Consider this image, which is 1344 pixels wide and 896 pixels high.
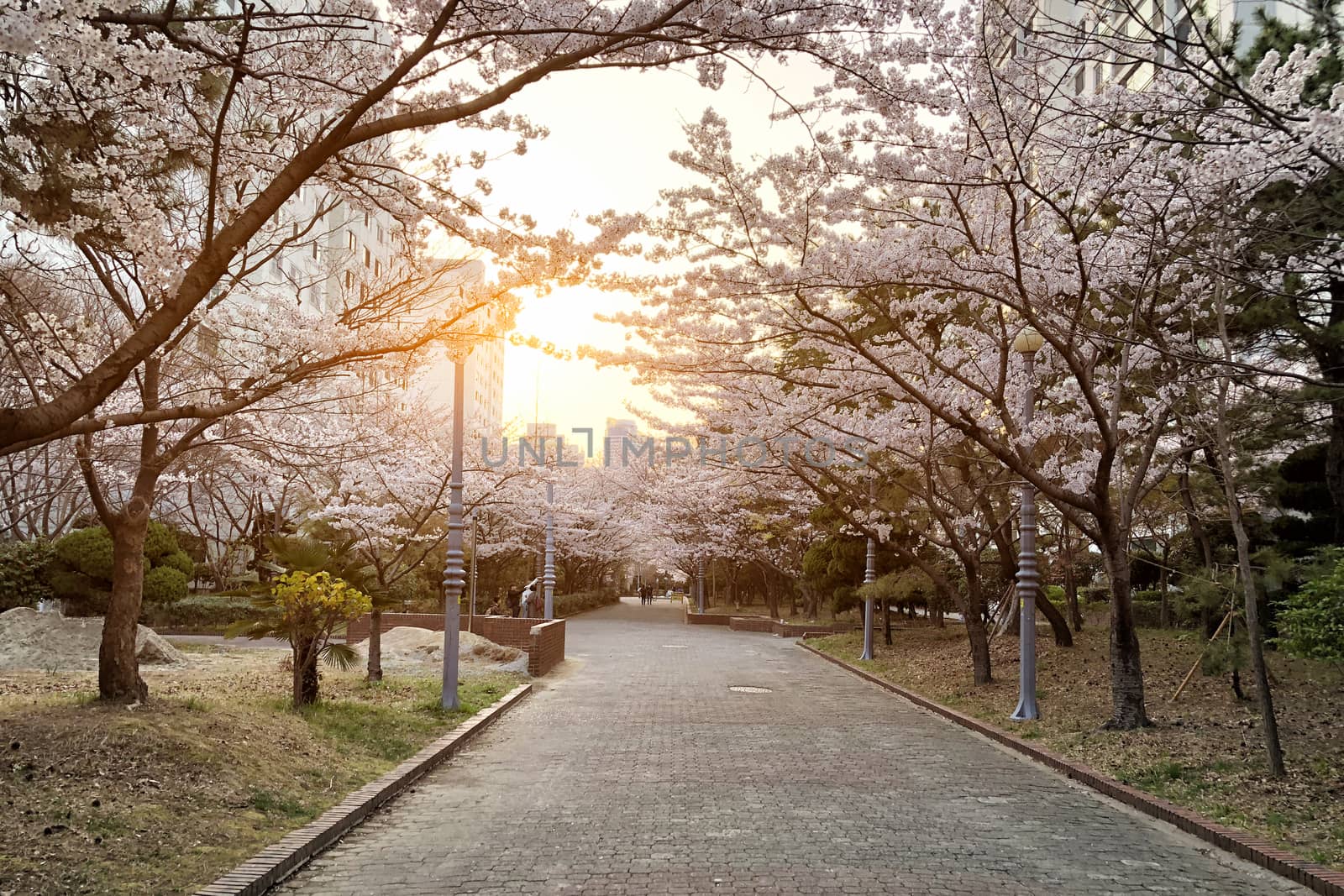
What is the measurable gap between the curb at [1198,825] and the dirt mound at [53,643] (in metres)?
12.2

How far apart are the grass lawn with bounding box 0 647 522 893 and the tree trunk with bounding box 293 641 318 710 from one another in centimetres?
21

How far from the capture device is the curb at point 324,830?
569 centimetres

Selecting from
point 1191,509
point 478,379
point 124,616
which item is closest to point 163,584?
point 124,616

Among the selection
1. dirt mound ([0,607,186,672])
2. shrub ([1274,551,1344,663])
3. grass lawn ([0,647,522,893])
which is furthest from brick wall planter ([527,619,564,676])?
shrub ([1274,551,1344,663])

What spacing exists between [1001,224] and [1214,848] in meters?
8.42

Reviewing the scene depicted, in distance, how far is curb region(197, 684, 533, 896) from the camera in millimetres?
5688

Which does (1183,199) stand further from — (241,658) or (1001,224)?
(241,658)

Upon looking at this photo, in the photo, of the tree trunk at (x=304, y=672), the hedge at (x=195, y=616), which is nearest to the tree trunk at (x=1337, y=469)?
the tree trunk at (x=304, y=672)

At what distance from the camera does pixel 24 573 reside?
2177 cm

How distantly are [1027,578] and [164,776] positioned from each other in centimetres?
1078

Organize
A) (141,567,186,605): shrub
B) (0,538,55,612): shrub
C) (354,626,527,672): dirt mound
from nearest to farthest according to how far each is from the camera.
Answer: (354,626,527,672): dirt mound, (0,538,55,612): shrub, (141,567,186,605): shrub

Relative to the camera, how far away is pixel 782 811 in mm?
7930

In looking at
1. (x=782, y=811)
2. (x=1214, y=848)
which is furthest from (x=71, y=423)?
(x=1214, y=848)

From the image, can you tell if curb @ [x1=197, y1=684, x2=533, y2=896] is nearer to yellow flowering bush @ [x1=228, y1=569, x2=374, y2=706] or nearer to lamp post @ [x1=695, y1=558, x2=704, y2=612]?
yellow flowering bush @ [x1=228, y1=569, x2=374, y2=706]
